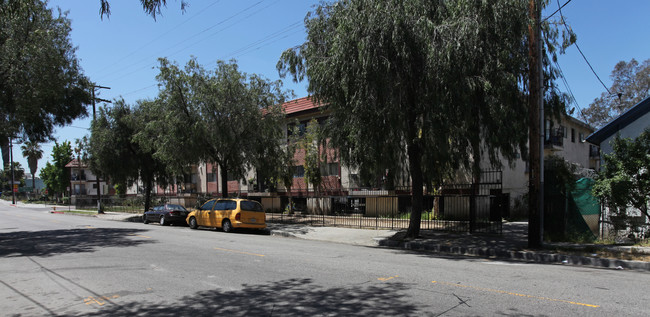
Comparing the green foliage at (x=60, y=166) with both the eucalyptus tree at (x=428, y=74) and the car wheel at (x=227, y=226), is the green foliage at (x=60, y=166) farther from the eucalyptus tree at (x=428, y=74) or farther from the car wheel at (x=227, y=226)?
the eucalyptus tree at (x=428, y=74)

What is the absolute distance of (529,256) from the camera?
11453 millimetres

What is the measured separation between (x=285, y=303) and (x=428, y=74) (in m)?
8.06

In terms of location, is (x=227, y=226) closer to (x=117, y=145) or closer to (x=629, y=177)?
(x=117, y=145)

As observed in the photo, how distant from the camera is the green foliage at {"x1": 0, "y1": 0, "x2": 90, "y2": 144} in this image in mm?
14609

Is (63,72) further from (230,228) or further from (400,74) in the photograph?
(400,74)

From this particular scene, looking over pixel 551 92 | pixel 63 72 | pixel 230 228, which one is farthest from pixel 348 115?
pixel 63 72

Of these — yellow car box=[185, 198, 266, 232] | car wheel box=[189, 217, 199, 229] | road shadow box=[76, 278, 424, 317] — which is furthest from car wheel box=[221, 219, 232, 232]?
road shadow box=[76, 278, 424, 317]

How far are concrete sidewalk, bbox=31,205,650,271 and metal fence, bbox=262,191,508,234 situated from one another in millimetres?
925

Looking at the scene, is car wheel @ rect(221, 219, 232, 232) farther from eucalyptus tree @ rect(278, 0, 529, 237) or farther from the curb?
eucalyptus tree @ rect(278, 0, 529, 237)

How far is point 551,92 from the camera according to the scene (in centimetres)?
1262

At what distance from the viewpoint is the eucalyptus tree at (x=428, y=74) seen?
11527 mm

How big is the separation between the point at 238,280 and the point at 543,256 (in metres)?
8.17

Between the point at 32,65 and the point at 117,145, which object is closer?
the point at 32,65

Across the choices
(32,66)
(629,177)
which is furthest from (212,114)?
(629,177)
